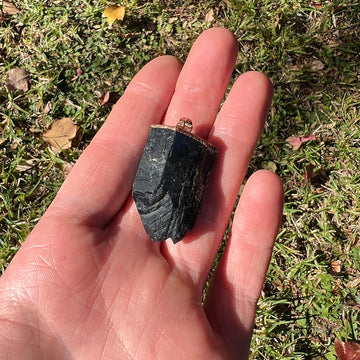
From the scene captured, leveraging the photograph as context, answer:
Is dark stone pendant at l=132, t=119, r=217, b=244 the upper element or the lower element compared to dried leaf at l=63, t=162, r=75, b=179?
upper

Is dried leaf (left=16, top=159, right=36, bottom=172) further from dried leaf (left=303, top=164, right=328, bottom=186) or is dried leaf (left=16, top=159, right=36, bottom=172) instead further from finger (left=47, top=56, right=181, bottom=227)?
dried leaf (left=303, top=164, right=328, bottom=186)

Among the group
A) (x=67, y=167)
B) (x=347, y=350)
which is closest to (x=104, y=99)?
(x=67, y=167)

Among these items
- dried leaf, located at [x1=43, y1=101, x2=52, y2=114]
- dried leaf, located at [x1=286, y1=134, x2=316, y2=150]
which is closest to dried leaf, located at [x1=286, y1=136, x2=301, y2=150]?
dried leaf, located at [x1=286, y1=134, x2=316, y2=150]

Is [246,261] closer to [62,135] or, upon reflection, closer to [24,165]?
[62,135]

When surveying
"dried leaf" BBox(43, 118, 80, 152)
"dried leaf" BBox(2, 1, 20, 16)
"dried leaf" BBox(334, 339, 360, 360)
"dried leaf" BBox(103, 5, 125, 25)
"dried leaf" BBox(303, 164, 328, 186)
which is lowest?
"dried leaf" BBox(334, 339, 360, 360)

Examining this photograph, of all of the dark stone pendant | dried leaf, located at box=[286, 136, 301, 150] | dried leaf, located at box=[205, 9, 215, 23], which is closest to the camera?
the dark stone pendant

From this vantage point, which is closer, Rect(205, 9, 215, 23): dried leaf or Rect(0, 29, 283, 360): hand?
Rect(0, 29, 283, 360): hand

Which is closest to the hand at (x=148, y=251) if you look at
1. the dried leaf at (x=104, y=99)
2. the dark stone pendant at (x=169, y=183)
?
the dark stone pendant at (x=169, y=183)

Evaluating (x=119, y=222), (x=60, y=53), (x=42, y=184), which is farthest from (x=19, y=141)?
(x=119, y=222)
